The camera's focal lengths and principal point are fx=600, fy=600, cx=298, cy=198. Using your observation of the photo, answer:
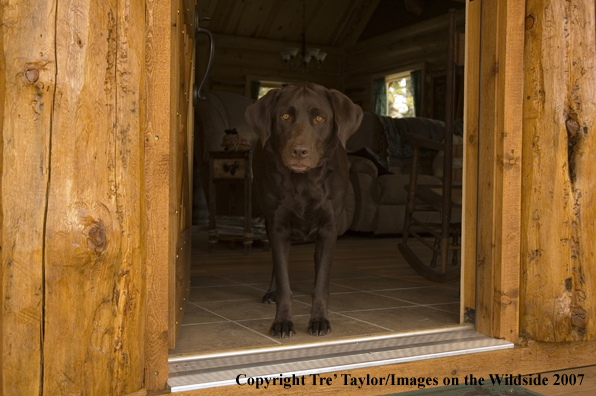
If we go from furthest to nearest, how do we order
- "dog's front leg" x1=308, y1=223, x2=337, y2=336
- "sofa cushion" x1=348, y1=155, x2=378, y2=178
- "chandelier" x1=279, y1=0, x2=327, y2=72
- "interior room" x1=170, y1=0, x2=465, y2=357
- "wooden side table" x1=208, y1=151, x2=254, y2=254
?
1. "chandelier" x1=279, y1=0, x2=327, y2=72
2. "sofa cushion" x1=348, y1=155, x2=378, y2=178
3. "wooden side table" x1=208, y1=151, x2=254, y2=254
4. "interior room" x1=170, y1=0, x2=465, y2=357
5. "dog's front leg" x1=308, y1=223, x2=337, y2=336

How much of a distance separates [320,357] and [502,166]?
93 cm

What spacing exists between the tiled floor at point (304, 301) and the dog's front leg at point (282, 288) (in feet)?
0.17

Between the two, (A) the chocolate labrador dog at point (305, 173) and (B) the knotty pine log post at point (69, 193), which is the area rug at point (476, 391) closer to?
(A) the chocolate labrador dog at point (305, 173)

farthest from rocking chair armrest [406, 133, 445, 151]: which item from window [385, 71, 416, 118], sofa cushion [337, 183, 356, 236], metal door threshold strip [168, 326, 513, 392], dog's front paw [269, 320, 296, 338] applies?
window [385, 71, 416, 118]

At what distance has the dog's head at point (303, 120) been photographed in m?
2.31

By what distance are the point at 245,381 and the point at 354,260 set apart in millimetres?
2923

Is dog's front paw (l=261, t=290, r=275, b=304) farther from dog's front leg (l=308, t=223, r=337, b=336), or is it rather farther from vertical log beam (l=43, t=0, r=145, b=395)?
vertical log beam (l=43, t=0, r=145, b=395)

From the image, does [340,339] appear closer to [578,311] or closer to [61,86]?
[578,311]

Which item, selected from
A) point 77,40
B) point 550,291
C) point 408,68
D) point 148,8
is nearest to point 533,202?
point 550,291

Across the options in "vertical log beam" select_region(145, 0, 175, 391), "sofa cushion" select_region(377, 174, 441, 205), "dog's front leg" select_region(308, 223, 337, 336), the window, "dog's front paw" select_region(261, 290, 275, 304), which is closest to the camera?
"vertical log beam" select_region(145, 0, 175, 391)

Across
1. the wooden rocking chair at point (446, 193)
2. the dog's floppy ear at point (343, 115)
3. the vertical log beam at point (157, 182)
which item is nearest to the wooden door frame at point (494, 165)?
the vertical log beam at point (157, 182)

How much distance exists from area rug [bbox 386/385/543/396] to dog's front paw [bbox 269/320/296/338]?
1.51ft

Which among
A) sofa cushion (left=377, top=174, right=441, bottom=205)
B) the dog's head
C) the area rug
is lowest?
the area rug

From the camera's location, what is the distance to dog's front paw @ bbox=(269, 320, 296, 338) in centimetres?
218
